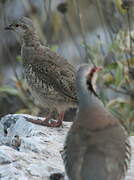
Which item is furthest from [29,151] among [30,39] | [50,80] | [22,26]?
[22,26]

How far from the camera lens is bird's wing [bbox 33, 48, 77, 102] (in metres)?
7.41

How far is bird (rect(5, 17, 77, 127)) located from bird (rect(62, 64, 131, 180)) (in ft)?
7.25

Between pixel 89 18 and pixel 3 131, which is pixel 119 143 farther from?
pixel 89 18

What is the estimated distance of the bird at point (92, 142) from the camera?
4.76 m

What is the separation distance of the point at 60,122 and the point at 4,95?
3.85m

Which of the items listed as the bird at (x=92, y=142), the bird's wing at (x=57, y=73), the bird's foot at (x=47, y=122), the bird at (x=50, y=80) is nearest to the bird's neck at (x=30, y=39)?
the bird at (x=50, y=80)

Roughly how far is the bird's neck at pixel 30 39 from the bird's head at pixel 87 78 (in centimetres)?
348

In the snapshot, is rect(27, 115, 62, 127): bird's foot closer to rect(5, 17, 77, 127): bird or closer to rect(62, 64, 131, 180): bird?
rect(5, 17, 77, 127): bird

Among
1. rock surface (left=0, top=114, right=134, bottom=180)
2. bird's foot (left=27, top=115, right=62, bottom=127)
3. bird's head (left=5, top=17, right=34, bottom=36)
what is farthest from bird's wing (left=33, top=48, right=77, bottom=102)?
bird's head (left=5, top=17, right=34, bottom=36)

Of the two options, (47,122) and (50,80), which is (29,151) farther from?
(50,80)

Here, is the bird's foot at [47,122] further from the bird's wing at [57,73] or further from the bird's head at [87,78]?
the bird's head at [87,78]

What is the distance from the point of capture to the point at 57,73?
7.55 metres

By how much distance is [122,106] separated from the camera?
357 inches

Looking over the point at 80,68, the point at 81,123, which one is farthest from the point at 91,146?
the point at 80,68
